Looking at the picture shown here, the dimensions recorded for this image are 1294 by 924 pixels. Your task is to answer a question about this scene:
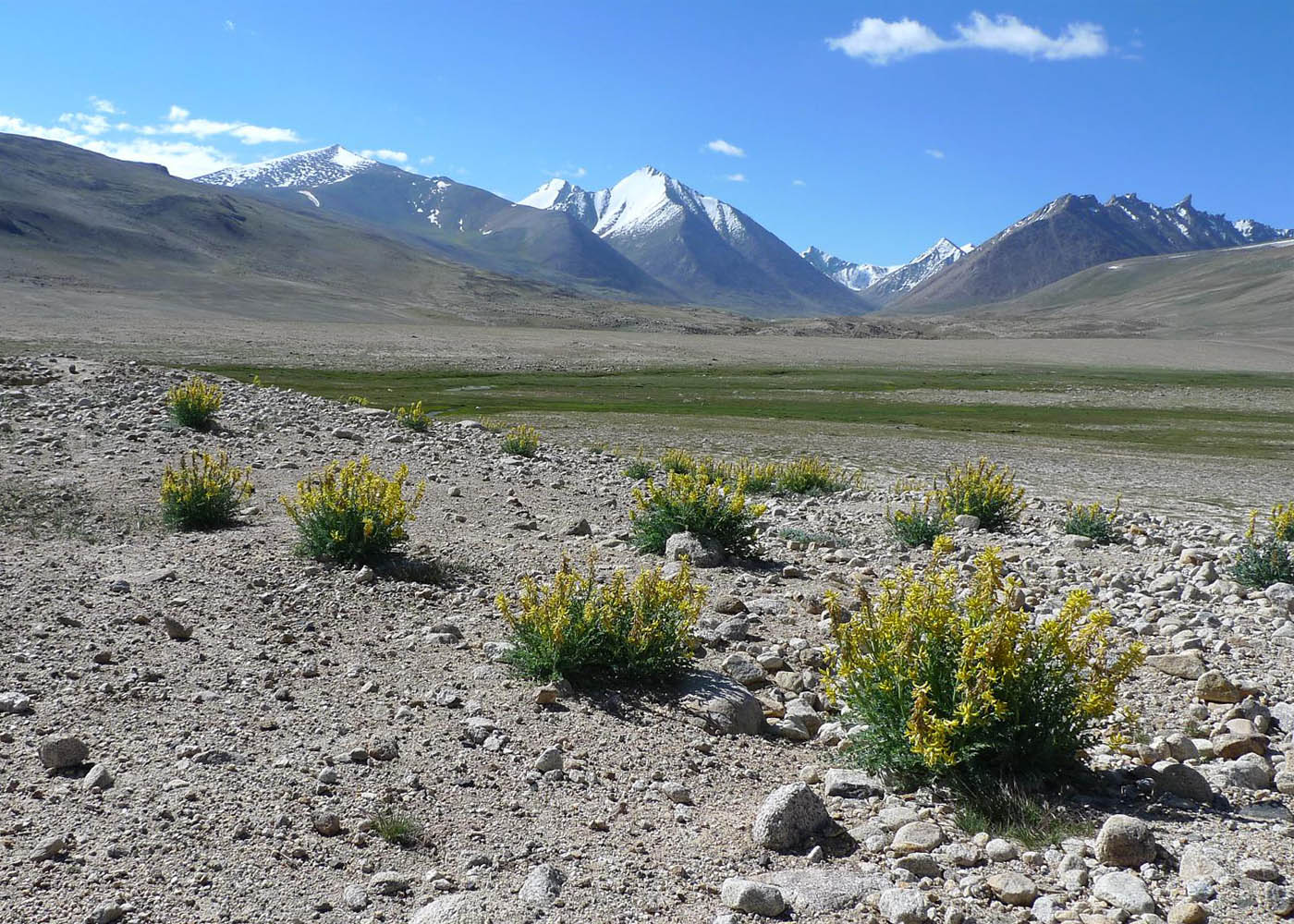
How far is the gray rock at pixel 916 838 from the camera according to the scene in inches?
175

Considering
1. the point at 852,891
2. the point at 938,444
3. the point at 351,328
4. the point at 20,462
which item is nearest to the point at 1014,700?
the point at 852,891

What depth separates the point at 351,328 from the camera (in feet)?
320

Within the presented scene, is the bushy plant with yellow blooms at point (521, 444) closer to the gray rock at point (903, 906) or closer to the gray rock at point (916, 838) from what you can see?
the gray rock at point (916, 838)

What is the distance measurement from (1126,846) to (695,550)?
20.0ft

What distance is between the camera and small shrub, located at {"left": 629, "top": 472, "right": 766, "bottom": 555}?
10352 mm

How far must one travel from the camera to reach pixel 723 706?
6.22 m

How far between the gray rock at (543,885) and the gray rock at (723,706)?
2008 mm

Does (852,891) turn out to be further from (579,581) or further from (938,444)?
(938,444)

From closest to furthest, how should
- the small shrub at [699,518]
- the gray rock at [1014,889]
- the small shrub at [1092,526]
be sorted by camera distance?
the gray rock at [1014,889], the small shrub at [699,518], the small shrub at [1092,526]

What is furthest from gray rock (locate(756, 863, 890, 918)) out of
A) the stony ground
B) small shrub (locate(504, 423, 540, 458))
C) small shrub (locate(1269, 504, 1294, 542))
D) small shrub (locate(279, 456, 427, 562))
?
small shrub (locate(504, 423, 540, 458))

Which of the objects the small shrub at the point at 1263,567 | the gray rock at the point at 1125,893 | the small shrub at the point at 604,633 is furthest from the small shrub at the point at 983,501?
the gray rock at the point at 1125,893

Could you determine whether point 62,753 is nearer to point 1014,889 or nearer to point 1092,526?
point 1014,889

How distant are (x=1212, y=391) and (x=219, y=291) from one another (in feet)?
438

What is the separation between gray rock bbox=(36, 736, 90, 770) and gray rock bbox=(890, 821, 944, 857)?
4513 millimetres
